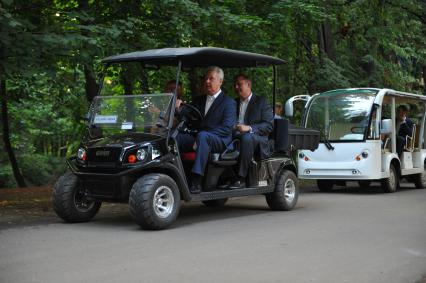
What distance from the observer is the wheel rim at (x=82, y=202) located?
9273 millimetres

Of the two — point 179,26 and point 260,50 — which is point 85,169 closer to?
point 179,26

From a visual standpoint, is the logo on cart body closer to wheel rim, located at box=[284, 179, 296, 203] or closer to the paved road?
the paved road

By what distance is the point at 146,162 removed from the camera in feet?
28.2

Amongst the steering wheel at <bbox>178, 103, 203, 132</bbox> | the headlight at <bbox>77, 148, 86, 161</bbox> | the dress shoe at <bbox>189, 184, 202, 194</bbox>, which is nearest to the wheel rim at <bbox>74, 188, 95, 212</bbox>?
the headlight at <bbox>77, 148, 86, 161</bbox>

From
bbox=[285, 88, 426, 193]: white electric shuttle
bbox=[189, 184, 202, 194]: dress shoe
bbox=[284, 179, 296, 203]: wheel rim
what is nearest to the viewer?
bbox=[189, 184, 202, 194]: dress shoe

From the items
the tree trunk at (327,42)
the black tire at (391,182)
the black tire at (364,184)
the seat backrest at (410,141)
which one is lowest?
the black tire at (364,184)

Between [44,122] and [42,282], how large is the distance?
25.2m

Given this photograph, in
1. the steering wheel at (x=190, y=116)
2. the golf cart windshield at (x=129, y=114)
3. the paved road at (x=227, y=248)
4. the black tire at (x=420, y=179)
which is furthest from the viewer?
the black tire at (x=420, y=179)

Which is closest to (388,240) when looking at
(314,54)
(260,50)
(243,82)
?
(243,82)

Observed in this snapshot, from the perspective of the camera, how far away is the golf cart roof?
30.6 feet

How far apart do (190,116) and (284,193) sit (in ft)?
7.76

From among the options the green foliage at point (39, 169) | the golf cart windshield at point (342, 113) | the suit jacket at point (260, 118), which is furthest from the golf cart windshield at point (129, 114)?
the green foliage at point (39, 169)

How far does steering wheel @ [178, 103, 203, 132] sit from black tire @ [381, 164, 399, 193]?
278 inches

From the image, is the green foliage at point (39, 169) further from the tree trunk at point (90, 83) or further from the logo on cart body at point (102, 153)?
the logo on cart body at point (102, 153)
